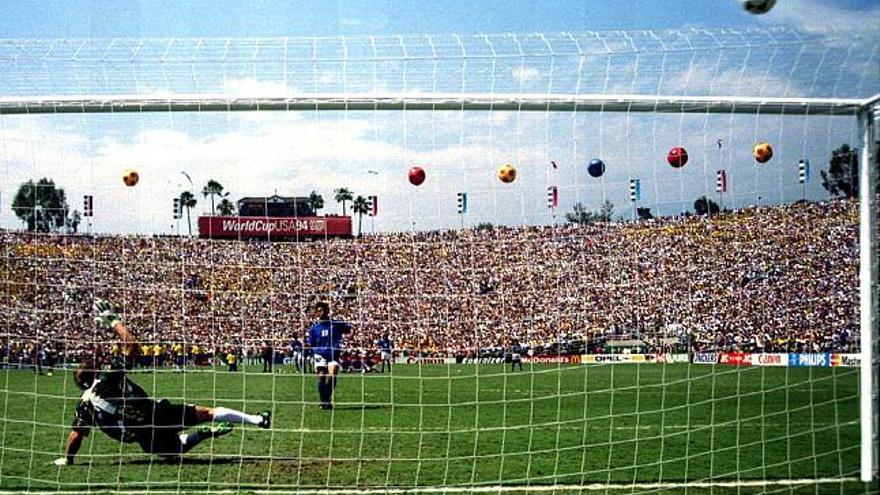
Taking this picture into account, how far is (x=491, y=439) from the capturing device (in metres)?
12.5

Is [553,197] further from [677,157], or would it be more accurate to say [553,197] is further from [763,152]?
[763,152]

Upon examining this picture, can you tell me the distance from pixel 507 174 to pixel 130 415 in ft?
16.1

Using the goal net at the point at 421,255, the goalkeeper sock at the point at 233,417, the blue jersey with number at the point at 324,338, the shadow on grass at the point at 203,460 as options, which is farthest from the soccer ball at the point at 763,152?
the blue jersey with number at the point at 324,338

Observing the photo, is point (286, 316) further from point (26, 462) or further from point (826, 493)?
point (826, 493)

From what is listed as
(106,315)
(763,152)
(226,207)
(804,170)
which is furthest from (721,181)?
(106,315)

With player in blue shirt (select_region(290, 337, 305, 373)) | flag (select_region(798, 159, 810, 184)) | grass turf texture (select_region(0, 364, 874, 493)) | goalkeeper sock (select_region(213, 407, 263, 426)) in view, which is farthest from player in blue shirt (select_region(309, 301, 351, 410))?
flag (select_region(798, 159, 810, 184))

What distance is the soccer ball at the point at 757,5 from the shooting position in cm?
713

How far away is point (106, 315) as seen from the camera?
8.98 meters

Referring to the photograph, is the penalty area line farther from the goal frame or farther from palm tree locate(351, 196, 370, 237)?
palm tree locate(351, 196, 370, 237)

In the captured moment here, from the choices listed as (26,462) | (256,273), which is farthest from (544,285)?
(26,462)

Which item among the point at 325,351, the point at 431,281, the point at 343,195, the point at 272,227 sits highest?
the point at 343,195

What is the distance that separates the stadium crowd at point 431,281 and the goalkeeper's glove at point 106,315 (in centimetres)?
28

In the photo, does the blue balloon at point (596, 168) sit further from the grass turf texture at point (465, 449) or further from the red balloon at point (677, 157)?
the grass turf texture at point (465, 449)

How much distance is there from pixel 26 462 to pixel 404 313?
4828 mm
